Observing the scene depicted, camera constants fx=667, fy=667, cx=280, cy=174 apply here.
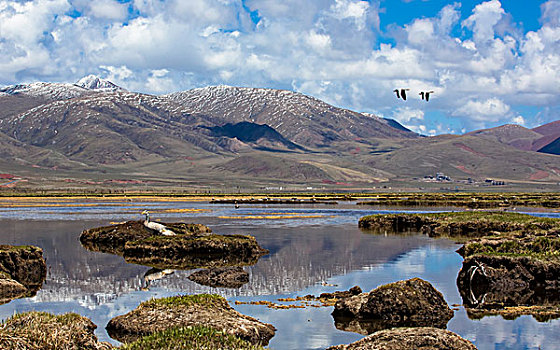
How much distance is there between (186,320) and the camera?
67.6 ft

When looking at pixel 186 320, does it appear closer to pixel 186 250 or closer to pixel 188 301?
pixel 188 301

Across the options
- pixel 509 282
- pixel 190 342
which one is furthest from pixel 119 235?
pixel 190 342

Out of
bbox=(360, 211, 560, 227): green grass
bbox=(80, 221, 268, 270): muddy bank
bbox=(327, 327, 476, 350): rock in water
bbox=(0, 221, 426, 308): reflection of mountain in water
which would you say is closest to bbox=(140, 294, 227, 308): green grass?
bbox=(327, 327, 476, 350): rock in water

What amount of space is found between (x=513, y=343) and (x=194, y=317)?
10.5m

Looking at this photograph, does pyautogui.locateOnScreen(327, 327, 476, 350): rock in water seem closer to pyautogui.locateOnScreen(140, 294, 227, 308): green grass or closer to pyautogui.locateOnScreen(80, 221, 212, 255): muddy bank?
pyautogui.locateOnScreen(140, 294, 227, 308): green grass

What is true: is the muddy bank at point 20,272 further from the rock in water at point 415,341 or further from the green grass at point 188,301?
the rock in water at point 415,341

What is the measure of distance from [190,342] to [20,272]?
2066 cm

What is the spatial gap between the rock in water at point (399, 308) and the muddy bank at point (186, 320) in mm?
3702

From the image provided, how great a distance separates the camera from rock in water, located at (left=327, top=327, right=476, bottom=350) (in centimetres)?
1708

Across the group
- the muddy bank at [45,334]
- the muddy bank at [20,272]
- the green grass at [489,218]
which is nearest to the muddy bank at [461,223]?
the green grass at [489,218]

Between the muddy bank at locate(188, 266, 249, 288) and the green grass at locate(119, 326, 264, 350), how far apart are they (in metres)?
14.1

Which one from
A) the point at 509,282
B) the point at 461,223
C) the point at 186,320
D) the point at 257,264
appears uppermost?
the point at 461,223

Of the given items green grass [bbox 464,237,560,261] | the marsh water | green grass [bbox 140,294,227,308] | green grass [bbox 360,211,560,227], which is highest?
green grass [bbox 360,211,560,227]

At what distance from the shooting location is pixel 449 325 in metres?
23.9
